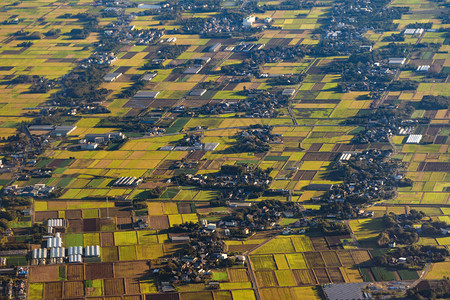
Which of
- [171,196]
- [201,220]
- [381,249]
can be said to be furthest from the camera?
[171,196]

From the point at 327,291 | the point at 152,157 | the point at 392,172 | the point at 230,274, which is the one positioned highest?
the point at 152,157

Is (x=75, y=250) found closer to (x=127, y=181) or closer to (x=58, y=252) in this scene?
(x=58, y=252)

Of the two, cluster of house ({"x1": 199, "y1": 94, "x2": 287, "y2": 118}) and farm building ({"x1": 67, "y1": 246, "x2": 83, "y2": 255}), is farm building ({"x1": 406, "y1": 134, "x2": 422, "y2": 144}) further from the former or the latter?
farm building ({"x1": 67, "y1": 246, "x2": 83, "y2": 255})

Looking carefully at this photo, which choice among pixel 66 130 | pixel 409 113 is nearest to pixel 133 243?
pixel 66 130

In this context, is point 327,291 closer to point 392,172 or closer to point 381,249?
point 381,249

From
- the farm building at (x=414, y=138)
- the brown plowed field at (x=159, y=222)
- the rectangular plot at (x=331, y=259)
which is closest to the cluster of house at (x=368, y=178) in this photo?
the farm building at (x=414, y=138)

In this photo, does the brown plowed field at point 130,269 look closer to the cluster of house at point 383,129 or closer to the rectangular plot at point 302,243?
the rectangular plot at point 302,243
